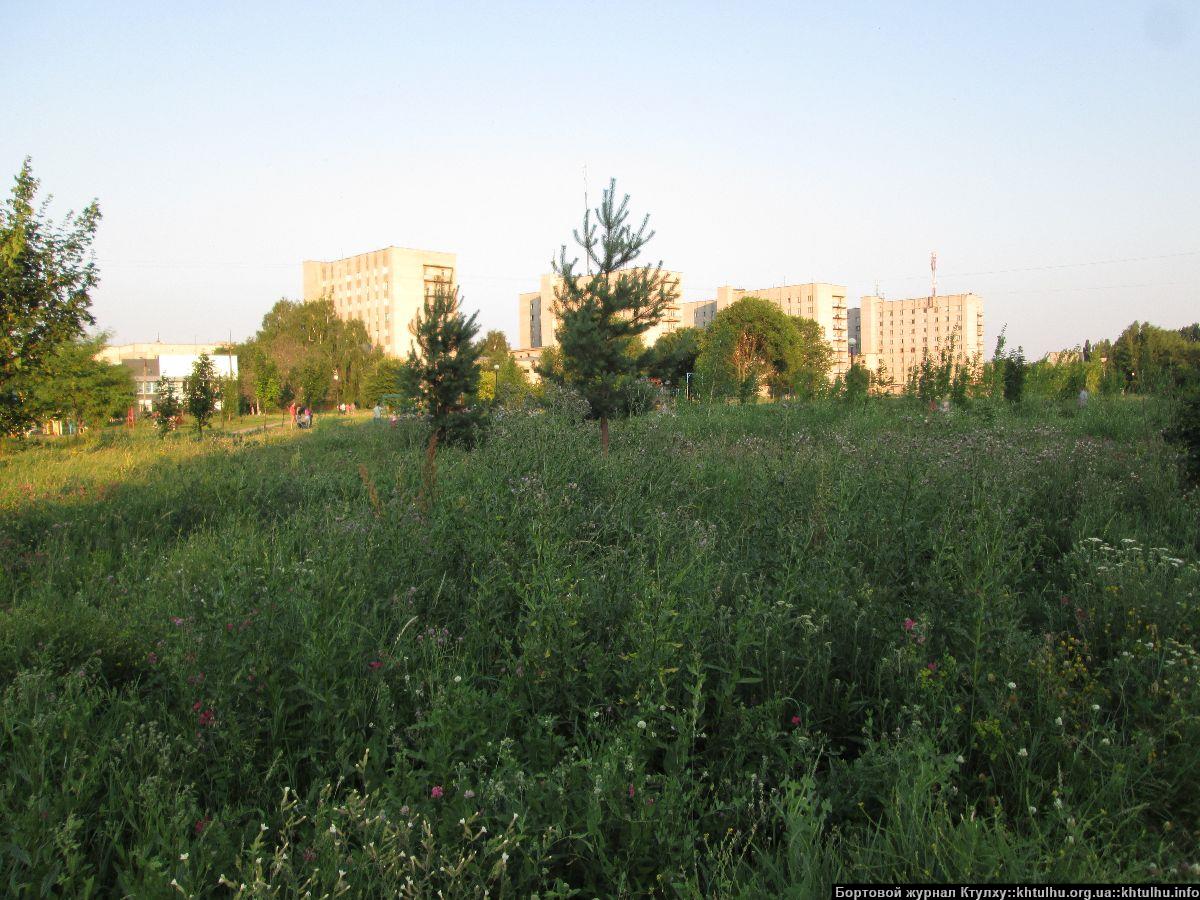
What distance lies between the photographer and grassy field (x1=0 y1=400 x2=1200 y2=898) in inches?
81.6

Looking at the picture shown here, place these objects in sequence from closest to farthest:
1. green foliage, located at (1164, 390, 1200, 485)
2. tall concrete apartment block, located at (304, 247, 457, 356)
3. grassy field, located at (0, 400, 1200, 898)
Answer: grassy field, located at (0, 400, 1200, 898), green foliage, located at (1164, 390, 1200, 485), tall concrete apartment block, located at (304, 247, 457, 356)

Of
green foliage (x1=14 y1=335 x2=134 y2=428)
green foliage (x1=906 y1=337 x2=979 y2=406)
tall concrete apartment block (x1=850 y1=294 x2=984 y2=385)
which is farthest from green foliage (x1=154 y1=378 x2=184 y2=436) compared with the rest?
tall concrete apartment block (x1=850 y1=294 x2=984 y2=385)

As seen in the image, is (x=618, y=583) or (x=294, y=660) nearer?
(x=294, y=660)

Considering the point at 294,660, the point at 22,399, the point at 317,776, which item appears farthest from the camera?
the point at 22,399

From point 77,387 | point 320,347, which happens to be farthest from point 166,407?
point 320,347

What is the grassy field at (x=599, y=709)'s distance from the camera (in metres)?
2.07

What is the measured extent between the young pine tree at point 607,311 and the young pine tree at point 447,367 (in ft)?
8.64

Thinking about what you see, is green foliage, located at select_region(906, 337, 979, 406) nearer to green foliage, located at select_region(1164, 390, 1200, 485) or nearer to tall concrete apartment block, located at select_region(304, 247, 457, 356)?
green foliage, located at select_region(1164, 390, 1200, 485)

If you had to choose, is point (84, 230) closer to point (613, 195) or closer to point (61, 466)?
point (61, 466)

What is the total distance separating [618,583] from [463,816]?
153 cm

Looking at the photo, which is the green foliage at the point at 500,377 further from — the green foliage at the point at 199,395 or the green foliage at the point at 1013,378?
the green foliage at the point at 1013,378

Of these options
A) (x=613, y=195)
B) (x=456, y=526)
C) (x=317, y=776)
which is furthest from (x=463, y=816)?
(x=613, y=195)

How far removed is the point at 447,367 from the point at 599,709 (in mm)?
12829

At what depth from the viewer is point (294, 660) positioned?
2.87m
